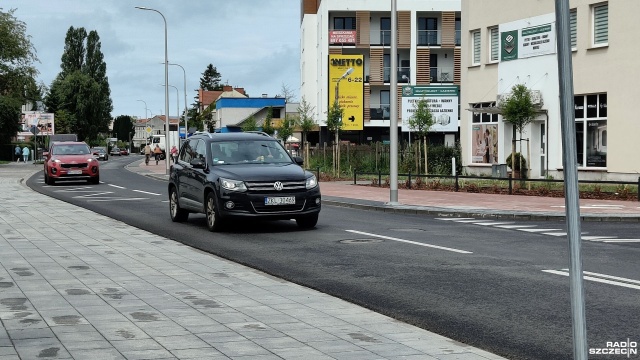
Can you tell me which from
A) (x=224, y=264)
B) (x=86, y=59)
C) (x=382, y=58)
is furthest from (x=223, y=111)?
(x=224, y=264)

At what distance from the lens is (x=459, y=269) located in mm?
11086

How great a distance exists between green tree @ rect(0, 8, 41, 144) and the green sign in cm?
5038

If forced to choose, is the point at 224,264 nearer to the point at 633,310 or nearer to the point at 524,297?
the point at 524,297

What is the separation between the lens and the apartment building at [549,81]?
30297 mm

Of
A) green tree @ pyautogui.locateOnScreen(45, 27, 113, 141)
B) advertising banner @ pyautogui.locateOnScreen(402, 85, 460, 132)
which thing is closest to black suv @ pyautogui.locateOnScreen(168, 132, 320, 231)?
advertising banner @ pyautogui.locateOnScreen(402, 85, 460, 132)

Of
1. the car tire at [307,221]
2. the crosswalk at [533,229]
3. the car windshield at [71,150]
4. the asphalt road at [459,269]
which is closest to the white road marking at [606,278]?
the asphalt road at [459,269]

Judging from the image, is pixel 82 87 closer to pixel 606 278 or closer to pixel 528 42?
pixel 528 42

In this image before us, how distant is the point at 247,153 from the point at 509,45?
69.5 ft

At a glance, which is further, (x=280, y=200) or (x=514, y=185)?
(x=514, y=185)

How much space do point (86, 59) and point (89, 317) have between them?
12204 centimetres

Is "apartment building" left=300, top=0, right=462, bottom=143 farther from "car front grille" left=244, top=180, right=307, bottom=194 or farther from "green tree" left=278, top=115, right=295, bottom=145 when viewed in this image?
"car front grille" left=244, top=180, right=307, bottom=194

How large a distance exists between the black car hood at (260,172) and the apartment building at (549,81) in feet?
39.1

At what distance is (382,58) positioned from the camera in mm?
69500

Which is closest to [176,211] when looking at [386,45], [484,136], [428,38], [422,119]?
[422,119]
